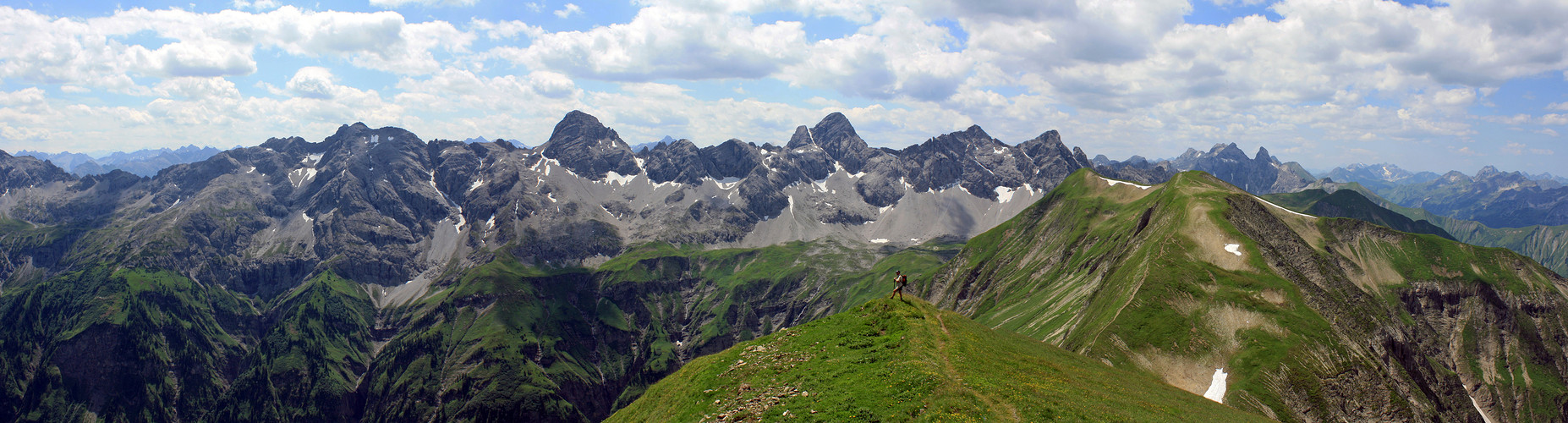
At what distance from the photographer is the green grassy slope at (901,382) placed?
1940 inches

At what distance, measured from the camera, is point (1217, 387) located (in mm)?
120000

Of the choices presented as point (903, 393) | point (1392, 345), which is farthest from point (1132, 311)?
point (903, 393)

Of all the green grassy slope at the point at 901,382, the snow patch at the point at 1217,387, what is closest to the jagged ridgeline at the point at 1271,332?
the snow patch at the point at 1217,387

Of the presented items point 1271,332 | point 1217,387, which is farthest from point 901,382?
point 1271,332

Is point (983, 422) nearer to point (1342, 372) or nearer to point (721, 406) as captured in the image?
point (721, 406)

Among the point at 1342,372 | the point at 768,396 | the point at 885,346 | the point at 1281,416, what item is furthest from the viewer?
the point at 1342,372

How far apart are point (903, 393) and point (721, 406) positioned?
45.7 ft

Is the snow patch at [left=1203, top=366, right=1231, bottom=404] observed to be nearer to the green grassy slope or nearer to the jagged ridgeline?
the jagged ridgeline

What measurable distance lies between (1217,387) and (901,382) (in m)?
94.3

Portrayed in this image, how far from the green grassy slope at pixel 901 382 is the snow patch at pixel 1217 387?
47.5 meters

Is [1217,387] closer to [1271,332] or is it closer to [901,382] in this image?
[1271,332]

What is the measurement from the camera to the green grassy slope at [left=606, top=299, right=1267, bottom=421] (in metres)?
49.3

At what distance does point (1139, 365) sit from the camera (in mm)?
124875

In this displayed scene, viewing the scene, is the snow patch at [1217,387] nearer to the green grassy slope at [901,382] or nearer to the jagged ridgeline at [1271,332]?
the jagged ridgeline at [1271,332]
